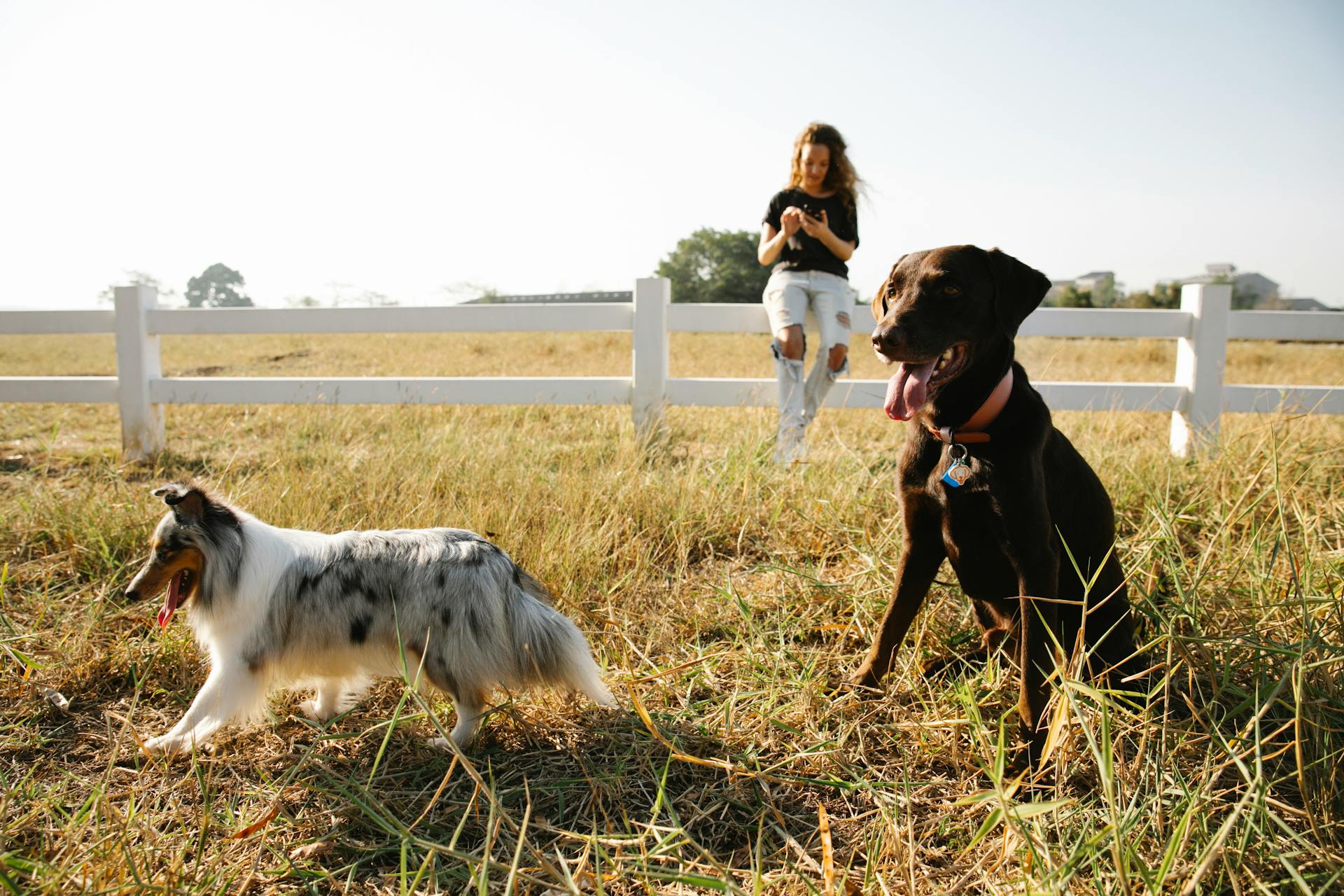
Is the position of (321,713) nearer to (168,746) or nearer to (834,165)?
(168,746)

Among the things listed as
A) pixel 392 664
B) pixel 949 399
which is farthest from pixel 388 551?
pixel 949 399

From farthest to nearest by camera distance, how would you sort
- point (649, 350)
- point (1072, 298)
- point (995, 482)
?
point (1072, 298), point (649, 350), point (995, 482)

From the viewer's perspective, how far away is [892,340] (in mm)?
2205

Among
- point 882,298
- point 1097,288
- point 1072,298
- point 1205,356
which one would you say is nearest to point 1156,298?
point 1072,298

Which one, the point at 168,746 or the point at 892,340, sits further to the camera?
the point at 168,746

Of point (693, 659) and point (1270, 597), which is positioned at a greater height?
point (1270, 597)

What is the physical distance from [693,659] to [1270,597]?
1.98 metres

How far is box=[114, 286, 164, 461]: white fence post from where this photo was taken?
19.5 ft

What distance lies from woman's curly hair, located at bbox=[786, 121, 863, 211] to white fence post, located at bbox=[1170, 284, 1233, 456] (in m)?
2.73

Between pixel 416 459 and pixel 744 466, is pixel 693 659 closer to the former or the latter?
pixel 744 466

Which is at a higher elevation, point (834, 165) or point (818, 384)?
point (834, 165)

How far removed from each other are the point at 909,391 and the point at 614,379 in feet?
12.1

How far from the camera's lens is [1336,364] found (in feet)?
44.3

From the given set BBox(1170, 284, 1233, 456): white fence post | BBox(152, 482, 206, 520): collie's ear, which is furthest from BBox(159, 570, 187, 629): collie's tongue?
BBox(1170, 284, 1233, 456): white fence post
